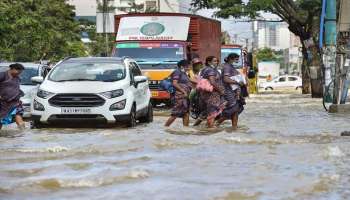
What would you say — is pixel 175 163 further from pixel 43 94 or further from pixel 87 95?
pixel 43 94

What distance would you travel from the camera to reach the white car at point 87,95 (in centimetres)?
1488

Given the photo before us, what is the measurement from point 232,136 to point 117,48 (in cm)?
1157

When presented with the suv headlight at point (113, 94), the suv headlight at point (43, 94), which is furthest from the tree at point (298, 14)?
the suv headlight at point (43, 94)

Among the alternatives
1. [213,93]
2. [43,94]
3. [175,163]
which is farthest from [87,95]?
[175,163]

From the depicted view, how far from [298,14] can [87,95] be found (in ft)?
72.4

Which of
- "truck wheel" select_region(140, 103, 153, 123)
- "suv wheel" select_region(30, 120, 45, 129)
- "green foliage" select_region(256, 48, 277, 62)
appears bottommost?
"green foliage" select_region(256, 48, 277, 62)

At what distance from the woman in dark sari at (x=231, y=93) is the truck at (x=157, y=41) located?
834 cm

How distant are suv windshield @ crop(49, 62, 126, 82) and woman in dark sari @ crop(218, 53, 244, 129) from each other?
2.14 metres

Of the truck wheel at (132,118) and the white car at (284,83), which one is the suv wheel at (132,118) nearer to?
the truck wheel at (132,118)

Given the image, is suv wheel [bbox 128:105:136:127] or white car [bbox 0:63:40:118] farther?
white car [bbox 0:63:40:118]

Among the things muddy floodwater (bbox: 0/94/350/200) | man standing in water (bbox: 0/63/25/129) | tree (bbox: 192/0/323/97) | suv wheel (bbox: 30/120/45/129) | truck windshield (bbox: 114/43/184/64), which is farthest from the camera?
tree (bbox: 192/0/323/97)

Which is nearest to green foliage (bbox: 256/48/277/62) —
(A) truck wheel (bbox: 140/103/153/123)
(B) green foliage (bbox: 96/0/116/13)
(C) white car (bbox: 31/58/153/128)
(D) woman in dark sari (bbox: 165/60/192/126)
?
(B) green foliage (bbox: 96/0/116/13)

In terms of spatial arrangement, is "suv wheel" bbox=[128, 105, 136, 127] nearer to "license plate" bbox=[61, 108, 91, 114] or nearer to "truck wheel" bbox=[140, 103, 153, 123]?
"license plate" bbox=[61, 108, 91, 114]

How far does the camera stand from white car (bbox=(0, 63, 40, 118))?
18359 mm
